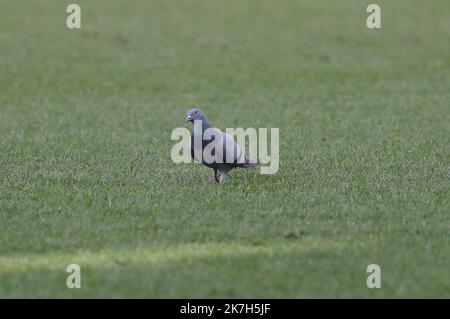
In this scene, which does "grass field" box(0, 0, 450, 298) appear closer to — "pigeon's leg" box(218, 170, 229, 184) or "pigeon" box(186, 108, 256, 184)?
"pigeon's leg" box(218, 170, 229, 184)

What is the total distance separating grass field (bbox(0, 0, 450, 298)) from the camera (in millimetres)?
6008

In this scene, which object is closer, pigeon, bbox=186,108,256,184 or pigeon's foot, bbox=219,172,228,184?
pigeon, bbox=186,108,256,184

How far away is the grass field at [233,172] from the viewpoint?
601 cm

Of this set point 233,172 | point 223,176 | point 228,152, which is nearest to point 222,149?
point 228,152

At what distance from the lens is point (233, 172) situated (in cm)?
875

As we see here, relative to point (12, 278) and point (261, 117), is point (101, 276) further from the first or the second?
point (261, 117)

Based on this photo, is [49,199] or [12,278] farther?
[49,199]

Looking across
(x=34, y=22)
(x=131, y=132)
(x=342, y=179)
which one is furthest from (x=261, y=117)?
(x=34, y=22)

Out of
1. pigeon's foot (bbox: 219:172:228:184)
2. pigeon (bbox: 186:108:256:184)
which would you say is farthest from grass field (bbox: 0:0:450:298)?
pigeon (bbox: 186:108:256:184)

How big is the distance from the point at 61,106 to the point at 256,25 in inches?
280

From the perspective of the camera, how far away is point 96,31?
734 inches

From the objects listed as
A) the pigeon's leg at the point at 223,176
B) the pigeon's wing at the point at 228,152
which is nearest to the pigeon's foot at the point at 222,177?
the pigeon's leg at the point at 223,176

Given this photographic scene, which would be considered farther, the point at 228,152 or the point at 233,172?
the point at 233,172

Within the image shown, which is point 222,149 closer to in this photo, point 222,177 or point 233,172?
point 222,177
